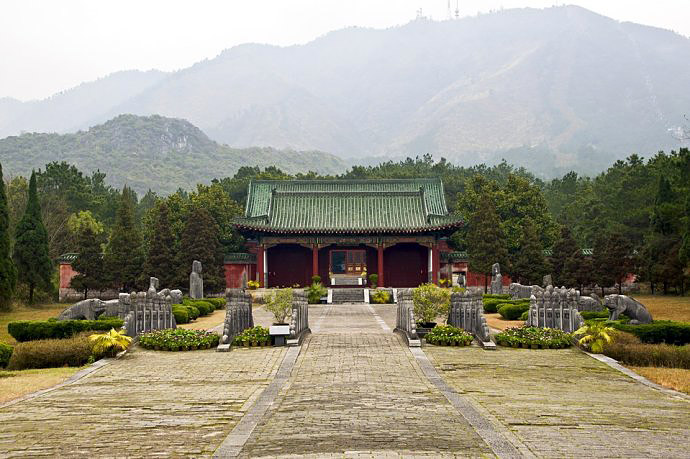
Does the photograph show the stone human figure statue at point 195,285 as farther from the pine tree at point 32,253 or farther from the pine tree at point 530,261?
the pine tree at point 530,261

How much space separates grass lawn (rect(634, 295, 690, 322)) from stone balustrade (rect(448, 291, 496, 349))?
1047cm

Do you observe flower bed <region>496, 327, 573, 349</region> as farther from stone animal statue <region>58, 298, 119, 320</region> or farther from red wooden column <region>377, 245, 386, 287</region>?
red wooden column <region>377, 245, 386, 287</region>

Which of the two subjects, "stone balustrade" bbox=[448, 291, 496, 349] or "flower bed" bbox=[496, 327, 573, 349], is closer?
Answer: "flower bed" bbox=[496, 327, 573, 349]

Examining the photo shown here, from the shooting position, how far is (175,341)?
18.4m

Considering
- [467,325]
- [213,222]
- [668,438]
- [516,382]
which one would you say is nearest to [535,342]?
[467,325]

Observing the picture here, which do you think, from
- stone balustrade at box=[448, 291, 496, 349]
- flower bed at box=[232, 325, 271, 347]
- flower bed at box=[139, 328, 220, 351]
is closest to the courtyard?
flower bed at box=[139, 328, 220, 351]

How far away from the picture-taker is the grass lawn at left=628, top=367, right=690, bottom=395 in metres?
13.9

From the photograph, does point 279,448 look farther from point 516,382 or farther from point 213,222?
point 213,222

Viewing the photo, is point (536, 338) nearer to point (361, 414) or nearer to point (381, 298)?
point (361, 414)

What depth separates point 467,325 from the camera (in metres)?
20.8

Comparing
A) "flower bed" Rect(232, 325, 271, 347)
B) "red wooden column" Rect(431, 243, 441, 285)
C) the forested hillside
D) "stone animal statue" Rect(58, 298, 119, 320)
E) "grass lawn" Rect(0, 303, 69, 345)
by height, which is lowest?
"grass lawn" Rect(0, 303, 69, 345)

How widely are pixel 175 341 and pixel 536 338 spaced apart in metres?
9.08

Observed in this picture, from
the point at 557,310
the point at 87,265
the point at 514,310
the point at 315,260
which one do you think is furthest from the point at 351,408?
the point at 87,265

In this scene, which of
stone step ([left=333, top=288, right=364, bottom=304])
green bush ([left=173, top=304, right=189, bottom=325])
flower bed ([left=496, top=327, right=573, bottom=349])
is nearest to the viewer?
flower bed ([left=496, top=327, right=573, bottom=349])
